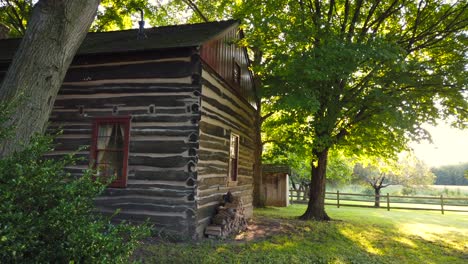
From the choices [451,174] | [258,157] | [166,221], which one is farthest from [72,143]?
[451,174]

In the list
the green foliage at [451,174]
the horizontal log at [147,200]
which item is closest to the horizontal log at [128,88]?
the horizontal log at [147,200]

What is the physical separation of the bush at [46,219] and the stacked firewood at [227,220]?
581cm

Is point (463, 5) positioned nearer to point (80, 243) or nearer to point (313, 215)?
point (313, 215)

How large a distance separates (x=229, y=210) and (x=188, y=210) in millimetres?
1914

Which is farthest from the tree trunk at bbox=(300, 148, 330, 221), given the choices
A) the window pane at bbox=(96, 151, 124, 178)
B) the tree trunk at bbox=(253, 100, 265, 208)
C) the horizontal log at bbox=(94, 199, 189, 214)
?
the window pane at bbox=(96, 151, 124, 178)

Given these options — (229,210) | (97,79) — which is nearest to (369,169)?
(229,210)

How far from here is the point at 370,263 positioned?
7.81 metres

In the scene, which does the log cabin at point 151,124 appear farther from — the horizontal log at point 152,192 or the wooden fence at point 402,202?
the wooden fence at point 402,202

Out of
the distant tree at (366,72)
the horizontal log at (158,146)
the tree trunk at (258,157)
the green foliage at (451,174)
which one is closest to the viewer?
the horizontal log at (158,146)

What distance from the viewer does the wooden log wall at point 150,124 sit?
8.38 meters

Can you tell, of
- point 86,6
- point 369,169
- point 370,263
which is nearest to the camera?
point 86,6

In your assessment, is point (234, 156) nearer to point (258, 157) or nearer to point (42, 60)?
point (258, 157)

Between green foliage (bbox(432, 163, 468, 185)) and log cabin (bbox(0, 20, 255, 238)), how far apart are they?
6147 cm

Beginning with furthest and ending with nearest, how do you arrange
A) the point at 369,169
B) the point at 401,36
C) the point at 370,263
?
1. the point at 369,169
2. the point at 401,36
3. the point at 370,263
